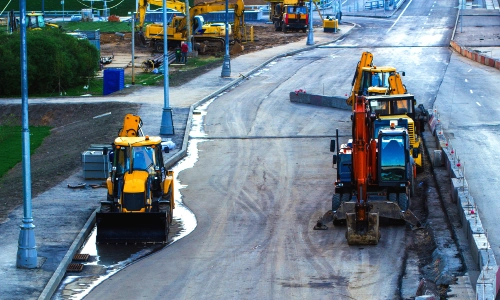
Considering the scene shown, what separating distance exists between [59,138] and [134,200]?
60.0 ft

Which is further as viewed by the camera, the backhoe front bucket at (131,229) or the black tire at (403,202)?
the black tire at (403,202)

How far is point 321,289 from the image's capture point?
20.1 meters

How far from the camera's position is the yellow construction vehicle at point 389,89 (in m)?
32.1

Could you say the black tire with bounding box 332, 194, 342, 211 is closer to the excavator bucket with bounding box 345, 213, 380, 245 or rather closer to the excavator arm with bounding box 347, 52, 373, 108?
the excavator bucket with bounding box 345, 213, 380, 245

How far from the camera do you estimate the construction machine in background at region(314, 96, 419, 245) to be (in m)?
23.4

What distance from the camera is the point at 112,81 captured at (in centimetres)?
5178

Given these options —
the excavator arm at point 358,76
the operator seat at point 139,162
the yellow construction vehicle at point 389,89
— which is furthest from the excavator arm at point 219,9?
the operator seat at point 139,162

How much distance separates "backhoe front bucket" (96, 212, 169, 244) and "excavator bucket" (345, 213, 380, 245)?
14.9 ft

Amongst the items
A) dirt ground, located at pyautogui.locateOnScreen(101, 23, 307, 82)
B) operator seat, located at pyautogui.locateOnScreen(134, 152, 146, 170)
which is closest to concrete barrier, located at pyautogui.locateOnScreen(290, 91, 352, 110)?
dirt ground, located at pyautogui.locateOnScreen(101, 23, 307, 82)

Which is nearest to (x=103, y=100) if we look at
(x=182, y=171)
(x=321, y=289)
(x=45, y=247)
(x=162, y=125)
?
(x=162, y=125)

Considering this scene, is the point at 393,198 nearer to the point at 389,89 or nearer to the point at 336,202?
the point at 336,202

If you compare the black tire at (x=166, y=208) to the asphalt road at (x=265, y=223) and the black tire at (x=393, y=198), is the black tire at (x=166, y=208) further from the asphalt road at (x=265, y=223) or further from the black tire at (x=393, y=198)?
the black tire at (x=393, y=198)

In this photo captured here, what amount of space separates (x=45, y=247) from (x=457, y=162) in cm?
1447

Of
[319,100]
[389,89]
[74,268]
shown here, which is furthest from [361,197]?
[319,100]
